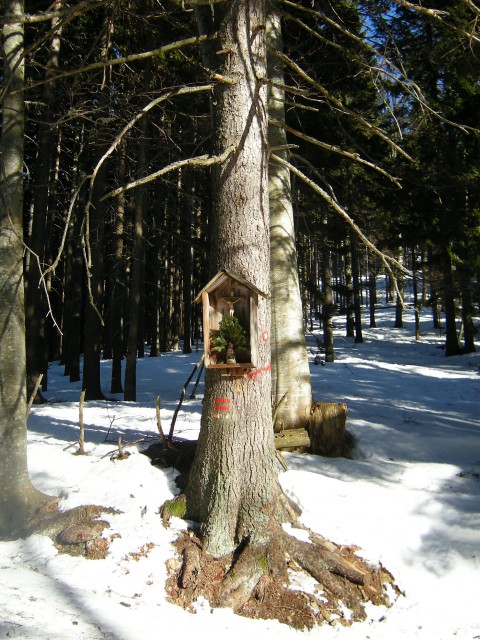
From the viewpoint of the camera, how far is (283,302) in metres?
7.23

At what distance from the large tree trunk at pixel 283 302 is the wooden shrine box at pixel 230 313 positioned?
2.60 metres

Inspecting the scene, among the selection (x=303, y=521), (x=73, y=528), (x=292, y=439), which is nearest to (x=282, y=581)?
(x=303, y=521)

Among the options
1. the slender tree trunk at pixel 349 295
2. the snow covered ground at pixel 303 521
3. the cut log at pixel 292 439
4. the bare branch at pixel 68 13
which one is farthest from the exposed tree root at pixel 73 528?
the slender tree trunk at pixel 349 295

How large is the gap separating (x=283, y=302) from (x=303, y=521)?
129 inches

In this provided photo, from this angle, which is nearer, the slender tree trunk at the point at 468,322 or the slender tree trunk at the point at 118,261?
the slender tree trunk at the point at 118,261

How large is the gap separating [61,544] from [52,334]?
86.7 feet

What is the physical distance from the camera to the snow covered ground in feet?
11.7

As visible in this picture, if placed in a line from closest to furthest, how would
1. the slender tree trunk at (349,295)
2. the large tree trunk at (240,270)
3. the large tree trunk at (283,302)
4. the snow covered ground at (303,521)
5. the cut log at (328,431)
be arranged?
the snow covered ground at (303,521), the large tree trunk at (240,270), the cut log at (328,431), the large tree trunk at (283,302), the slender tree trunk at (349,295)

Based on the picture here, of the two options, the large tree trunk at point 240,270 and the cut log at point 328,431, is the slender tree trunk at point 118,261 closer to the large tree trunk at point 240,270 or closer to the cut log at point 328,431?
the cut log at point 328,431

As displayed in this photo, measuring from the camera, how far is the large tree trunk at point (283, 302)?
6930 mm

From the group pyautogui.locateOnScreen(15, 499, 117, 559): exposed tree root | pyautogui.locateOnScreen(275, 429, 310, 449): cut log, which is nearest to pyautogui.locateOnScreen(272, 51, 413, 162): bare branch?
pyautogui.locateOnScreen(275, 429, 310, 449): cut log

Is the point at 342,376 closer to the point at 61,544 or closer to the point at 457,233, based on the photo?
the point at 457,233

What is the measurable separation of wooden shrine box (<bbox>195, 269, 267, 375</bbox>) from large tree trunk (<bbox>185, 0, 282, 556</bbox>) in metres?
0.16

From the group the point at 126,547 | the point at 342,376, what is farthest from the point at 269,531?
the point at 342,376
